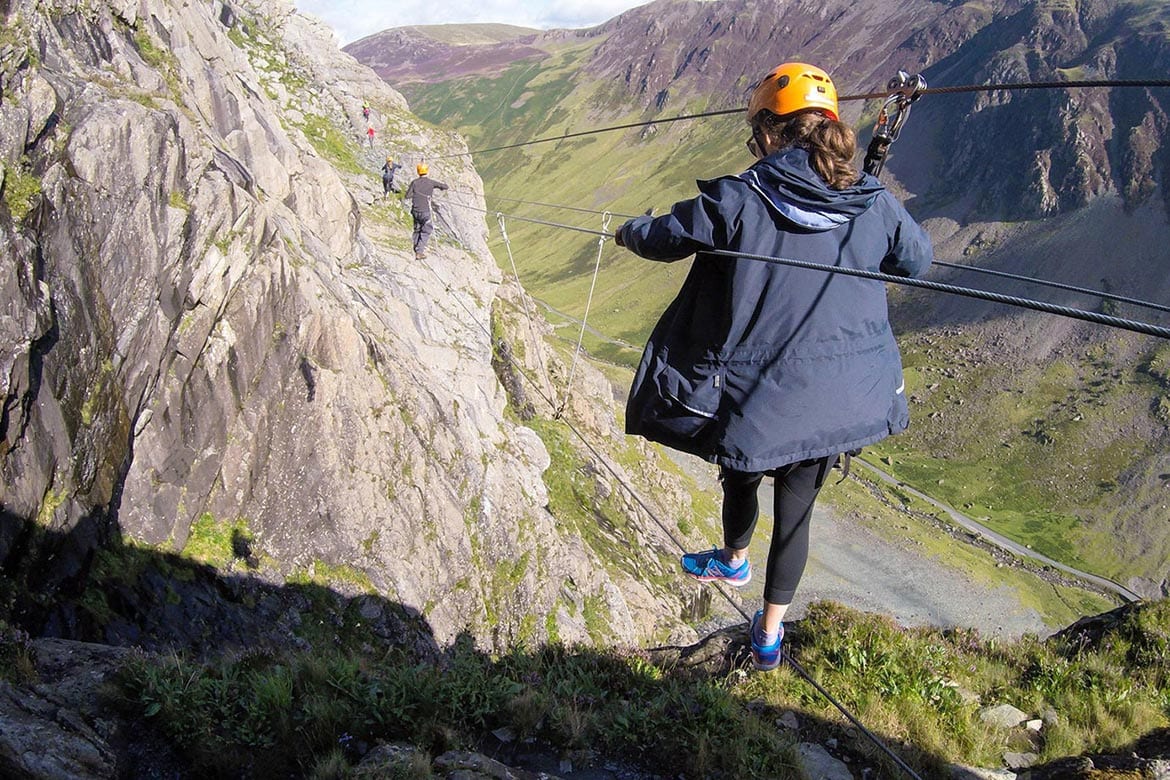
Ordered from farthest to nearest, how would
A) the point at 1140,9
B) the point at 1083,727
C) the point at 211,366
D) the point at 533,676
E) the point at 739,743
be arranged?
the point at 1140,9 < the point at 211,366 < the point at 533,676 < the point at 1083,727 < the point at 739,743

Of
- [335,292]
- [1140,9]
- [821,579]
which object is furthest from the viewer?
[1140,9]

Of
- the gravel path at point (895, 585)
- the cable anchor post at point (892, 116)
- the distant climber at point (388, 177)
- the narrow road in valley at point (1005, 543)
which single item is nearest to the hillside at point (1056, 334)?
the narrow road in valley at point (1005, 543)

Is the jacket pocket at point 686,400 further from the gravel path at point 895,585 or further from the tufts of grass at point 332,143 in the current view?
the gravel path at point 895,585

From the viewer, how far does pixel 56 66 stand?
1584cm

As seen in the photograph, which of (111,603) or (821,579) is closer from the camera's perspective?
(111,603)

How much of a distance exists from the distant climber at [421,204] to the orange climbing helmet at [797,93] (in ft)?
91.5

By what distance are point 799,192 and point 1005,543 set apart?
11931 centimetres

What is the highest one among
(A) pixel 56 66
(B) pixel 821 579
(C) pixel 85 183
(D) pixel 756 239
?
(A) pixel 56 66

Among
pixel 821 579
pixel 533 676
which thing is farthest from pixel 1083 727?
pixel 821 579

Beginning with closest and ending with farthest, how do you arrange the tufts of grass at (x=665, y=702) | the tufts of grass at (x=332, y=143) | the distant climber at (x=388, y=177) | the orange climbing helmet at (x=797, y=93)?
the orange climbing helmet at (x=797, y=93) → the tufts of grass at (x=665, y=702) → the distant climber at (x=388, y=177) → the tufts of grass at (x=332, y=143)

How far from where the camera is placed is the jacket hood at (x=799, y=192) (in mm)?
4070

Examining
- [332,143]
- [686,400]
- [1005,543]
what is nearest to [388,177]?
[332,143]

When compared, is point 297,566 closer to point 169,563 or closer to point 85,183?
point 169,563

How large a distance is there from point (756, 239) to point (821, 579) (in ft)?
298
